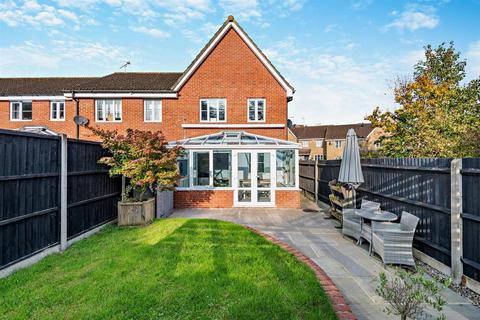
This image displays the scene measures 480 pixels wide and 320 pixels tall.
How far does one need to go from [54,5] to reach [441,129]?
18305mm

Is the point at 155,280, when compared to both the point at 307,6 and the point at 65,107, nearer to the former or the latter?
the point at 307,6

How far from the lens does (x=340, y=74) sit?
724 inches

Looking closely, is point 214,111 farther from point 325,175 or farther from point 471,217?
point 471,217

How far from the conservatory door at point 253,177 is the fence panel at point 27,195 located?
7714 mm

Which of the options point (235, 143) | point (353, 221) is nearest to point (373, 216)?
point (353, 221)

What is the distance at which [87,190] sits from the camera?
7.81 metres

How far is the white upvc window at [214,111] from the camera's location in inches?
621

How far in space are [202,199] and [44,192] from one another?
7.32 metres

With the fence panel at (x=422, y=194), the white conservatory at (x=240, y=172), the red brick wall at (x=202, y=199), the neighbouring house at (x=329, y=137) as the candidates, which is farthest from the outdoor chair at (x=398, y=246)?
the neighbouring house at (x=329, y=137)

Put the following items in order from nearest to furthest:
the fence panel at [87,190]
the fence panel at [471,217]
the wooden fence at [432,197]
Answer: the fence panel at [471,217]
the wooden fence at [432,197]
the fence panel at [87,190]

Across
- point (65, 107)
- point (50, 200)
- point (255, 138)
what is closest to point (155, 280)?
point (50, 200)

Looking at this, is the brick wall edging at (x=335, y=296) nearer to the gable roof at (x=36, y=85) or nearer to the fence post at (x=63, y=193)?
the fence post at (x=63, y=193)

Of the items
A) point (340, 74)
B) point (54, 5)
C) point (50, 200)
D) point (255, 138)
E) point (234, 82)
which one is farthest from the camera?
point (340, 74)

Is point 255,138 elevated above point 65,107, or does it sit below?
below
